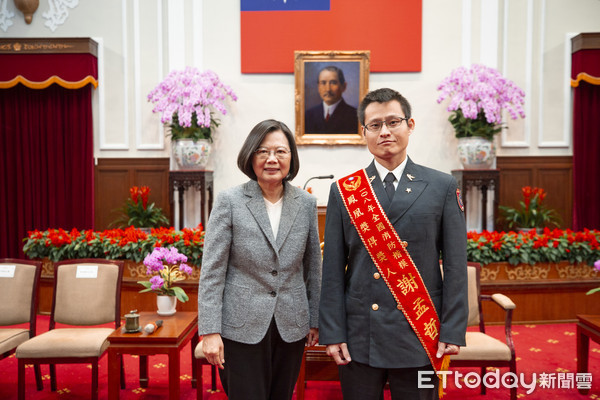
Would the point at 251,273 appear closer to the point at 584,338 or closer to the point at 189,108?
the point at 584,338

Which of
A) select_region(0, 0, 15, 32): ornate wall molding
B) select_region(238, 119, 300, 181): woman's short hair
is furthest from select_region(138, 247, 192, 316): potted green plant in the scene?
select_region(0, 0, 15, 32): ornate wall molding

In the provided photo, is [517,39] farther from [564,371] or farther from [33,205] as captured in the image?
[33,205]

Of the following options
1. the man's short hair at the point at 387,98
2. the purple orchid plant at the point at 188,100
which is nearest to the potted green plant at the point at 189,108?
the purple orchid plant at the point at 188,100

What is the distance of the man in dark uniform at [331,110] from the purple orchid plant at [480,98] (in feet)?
3.64

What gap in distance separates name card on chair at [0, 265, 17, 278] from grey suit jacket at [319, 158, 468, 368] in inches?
101

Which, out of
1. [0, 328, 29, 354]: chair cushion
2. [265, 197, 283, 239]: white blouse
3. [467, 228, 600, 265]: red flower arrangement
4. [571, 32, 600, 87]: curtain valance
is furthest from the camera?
[571, 32, 600, 87]: curtain valance

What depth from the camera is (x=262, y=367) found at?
1.49 metres

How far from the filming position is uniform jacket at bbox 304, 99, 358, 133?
5395 mm

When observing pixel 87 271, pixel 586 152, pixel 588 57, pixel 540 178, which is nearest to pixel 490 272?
pixel 540 178

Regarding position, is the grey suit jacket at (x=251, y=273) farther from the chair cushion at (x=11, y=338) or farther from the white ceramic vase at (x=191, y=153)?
the white ceramic vase at (x=191, y=153)

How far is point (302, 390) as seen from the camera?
7.76ft

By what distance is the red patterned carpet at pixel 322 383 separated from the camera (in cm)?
267

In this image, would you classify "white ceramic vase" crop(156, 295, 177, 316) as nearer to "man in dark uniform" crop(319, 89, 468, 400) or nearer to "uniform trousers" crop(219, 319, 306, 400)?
"uniform trousers" crop(219, 319, 306, 400)

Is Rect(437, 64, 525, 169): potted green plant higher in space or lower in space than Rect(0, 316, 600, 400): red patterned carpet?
higher
